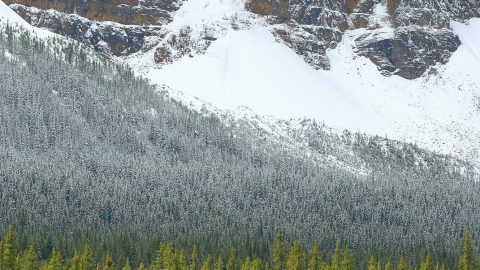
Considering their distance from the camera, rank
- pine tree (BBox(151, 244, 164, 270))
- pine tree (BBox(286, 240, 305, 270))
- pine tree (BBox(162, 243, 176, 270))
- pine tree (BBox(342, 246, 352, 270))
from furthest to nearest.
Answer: pine tree (BBox(342, 246, 352, 270)), pine tree (BBox(151, 244, 164, 270)), pine tree (BBox(162, 243, 176, 270)), pine tree (BBox(286, 240, 305, 270))

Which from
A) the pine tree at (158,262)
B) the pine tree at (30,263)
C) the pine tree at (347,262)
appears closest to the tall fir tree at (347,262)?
the pine tree at (347,262)

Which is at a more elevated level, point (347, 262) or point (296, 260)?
point (296, 260)

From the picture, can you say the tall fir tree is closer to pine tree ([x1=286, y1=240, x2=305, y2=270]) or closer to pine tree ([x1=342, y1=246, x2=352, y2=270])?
pine tree ([x1=342, y1=246, x2=352, y2=270])

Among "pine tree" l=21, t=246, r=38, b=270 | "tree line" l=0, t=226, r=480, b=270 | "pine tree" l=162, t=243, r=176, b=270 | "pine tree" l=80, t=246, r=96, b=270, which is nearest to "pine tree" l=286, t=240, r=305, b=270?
"tree line" l=0, t=226, r=480, b=270

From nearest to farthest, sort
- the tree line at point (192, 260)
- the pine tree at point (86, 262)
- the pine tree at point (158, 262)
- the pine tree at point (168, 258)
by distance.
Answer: the tree line at point (192, 260) → the pine tree at point (86, 262) → the pine tree at point (168, 258) → the pine tree at point (158, 262)

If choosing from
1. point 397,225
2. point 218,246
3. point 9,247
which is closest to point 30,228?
point 218,246

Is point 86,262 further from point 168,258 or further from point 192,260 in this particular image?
point 192,260

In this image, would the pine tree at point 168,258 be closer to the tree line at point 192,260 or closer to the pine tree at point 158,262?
the tree line at point 192,260

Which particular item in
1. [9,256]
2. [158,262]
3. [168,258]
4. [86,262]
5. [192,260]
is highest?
[9,256]

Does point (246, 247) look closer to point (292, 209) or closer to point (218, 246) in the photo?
point (218, 246)

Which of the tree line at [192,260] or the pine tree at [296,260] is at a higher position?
the pine tree at [296,260]

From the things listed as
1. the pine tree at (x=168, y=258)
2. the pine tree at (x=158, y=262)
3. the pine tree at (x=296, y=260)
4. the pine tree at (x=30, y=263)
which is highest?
the pine tree at (x=296, y=260)

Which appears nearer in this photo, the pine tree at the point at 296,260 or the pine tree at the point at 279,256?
the pine tree at the point at 296,260

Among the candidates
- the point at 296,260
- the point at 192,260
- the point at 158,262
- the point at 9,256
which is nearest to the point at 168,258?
the point at 158,262
